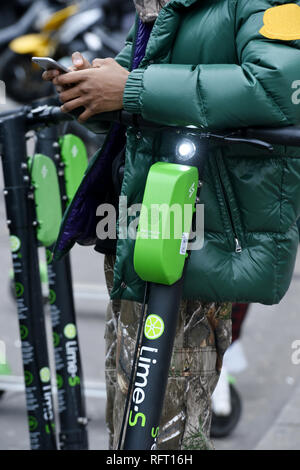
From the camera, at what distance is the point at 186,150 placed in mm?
2033

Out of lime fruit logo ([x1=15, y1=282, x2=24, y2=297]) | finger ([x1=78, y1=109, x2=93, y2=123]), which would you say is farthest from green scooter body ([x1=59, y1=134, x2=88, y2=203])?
finger ([x1=78, y1=109, x2=93, y2=123])

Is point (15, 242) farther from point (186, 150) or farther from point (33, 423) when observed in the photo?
point (186, 150)

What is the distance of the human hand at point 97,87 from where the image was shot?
2076 millimetres

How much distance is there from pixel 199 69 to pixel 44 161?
1.09m

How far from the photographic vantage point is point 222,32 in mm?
2037

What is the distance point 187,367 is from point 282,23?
969 millimetres

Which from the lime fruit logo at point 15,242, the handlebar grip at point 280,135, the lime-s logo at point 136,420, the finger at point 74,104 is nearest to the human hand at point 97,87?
the finger at point 74,104

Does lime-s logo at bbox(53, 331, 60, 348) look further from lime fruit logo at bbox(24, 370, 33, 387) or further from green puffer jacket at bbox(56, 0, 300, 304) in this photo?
green puffer jacket at bbox(56, 0, 300, 304)

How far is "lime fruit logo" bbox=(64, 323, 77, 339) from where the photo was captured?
3.19 metres

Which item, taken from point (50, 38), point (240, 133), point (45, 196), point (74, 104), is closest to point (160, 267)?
point (240, 133)

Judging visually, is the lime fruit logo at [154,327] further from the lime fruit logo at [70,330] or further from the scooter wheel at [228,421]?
the scooter wheel at [228,421]
